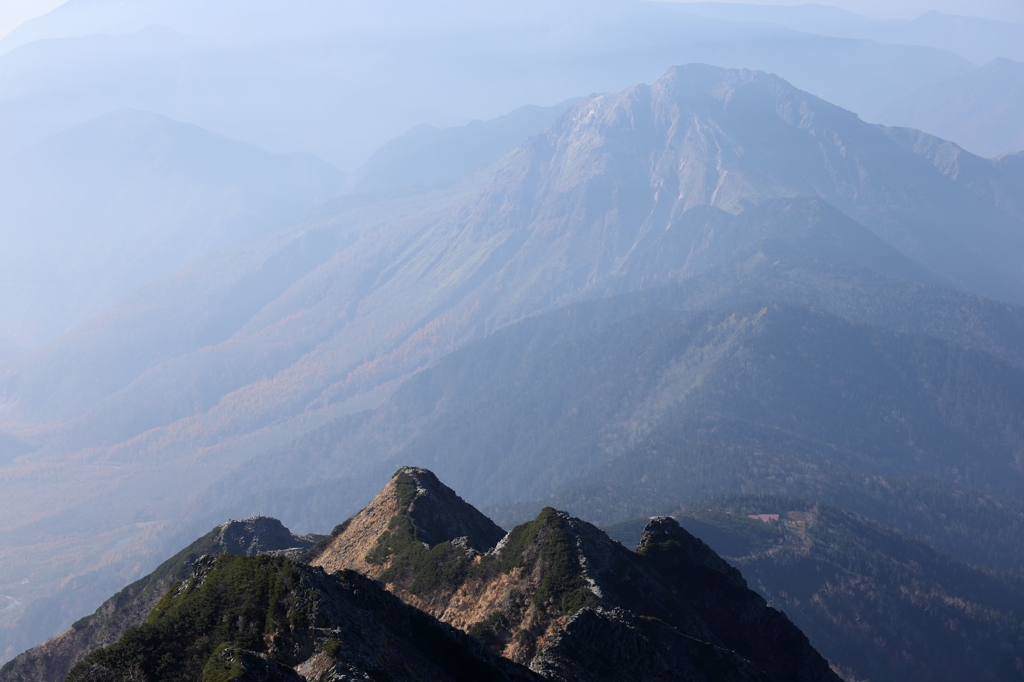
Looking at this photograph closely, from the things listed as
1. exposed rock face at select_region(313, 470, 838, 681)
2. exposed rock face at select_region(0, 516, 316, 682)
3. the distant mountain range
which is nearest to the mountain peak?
exposed rock face at select_region(0, 516, 316, 682)

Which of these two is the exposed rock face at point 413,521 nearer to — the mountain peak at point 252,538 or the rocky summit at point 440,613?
the rocky summit at point 440,613

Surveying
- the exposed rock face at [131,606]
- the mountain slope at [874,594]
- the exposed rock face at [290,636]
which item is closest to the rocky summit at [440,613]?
the exposed rock face at [290,636]

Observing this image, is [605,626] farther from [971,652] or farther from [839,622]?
[971,652]

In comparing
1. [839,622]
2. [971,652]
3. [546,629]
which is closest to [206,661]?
[546,629]

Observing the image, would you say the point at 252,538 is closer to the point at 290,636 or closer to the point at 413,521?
the point at 413,521

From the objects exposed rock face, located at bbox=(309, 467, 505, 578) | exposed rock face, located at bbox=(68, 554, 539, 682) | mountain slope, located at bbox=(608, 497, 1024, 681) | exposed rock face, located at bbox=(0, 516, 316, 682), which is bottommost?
mountain slope, located at bbox=(608, 497, 1024, 681)

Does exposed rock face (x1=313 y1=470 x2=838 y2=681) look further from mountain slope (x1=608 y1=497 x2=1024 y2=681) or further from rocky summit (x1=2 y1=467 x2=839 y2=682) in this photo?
mountain slope (x1=608 y1=497 x2=1024 y2=681)
